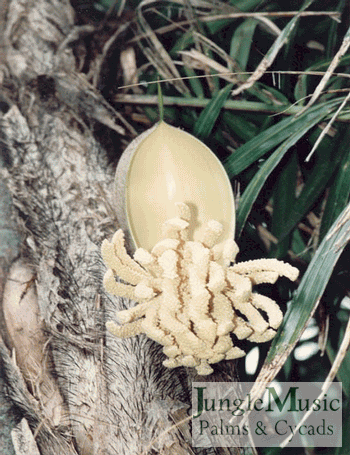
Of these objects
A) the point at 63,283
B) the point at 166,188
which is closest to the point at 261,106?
the point at 166,188

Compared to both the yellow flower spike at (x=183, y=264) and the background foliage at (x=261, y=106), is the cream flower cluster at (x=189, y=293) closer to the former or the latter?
the yellow flower spike at (x=183, y=264)

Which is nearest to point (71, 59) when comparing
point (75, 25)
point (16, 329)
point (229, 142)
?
point (75, 25)

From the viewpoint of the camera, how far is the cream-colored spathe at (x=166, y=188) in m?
0.60

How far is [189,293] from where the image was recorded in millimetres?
543

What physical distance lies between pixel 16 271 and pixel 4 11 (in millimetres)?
370

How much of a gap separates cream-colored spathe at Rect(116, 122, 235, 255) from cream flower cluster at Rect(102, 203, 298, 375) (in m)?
0.04

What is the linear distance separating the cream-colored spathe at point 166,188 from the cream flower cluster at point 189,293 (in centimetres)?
4

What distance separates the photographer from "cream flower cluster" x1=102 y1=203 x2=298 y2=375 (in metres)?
0.53

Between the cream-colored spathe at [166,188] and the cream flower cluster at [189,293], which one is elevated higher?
the cream-colored spathe at [166,188]

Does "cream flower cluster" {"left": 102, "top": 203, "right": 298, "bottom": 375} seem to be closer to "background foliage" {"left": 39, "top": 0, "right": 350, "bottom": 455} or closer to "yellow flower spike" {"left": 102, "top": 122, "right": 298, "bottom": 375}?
"yellow flower spike" {"left": 102, "top": 122, "right": 298, "bottom": 375}

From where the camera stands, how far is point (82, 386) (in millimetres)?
576

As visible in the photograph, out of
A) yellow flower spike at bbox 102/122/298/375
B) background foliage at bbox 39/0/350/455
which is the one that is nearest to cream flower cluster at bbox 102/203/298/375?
yellow flower spike at bbox 102/122/298/375

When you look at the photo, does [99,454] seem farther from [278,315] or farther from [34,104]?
[34,104]

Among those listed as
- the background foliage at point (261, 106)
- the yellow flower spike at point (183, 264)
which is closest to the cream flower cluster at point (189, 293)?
the yellow flower spike at point (183, 264)
